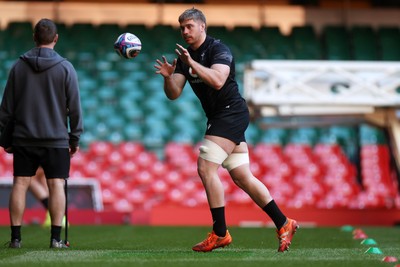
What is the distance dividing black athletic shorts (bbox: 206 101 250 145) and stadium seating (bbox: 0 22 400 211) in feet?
36.6

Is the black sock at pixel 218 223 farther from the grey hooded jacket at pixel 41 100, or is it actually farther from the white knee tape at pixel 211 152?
the grey hooded jacket at pixel 41 100

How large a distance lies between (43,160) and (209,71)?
193 cm

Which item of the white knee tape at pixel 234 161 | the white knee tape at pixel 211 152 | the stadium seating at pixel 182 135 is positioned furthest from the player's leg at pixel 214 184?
the stadium seating at pixel 182 135

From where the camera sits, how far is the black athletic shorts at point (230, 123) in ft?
25.4

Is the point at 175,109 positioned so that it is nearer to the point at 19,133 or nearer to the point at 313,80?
the point at 313,80

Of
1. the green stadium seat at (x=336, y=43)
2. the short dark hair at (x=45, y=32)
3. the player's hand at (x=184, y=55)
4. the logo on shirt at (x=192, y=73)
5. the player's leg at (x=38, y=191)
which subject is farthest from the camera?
the green stadium seat at (x=336, y=43)

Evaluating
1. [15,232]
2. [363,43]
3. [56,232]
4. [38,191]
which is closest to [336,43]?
[363,43]

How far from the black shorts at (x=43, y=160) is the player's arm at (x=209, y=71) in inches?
65.7

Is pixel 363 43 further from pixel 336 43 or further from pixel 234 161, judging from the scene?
pixel 234 161

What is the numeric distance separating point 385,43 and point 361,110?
22.8 feet

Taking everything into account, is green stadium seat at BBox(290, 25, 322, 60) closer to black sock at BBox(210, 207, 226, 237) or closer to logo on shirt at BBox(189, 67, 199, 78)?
logo on shirt at BBox(189, 67, 199, 78)

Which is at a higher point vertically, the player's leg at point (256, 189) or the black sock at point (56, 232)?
the player's leg at point (256, 189)

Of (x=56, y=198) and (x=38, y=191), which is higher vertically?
(x=56, y=198)

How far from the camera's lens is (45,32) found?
8.42 meters
